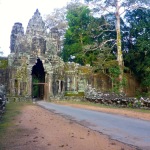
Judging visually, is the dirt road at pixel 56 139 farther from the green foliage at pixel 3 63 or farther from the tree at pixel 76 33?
the tree at pixel 76 33

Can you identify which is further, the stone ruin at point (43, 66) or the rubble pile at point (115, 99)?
the stone ruin at point (43, 66)

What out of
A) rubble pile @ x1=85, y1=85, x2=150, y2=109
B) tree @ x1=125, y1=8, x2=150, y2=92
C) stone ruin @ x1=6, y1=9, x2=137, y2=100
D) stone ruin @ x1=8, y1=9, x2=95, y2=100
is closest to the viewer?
rubble pile @ x1=85, y1=85, x2=150, y2=109

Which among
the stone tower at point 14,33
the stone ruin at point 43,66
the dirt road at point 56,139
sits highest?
the stone tower at point 14,33

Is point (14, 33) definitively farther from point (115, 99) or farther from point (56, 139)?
point (56, 139)

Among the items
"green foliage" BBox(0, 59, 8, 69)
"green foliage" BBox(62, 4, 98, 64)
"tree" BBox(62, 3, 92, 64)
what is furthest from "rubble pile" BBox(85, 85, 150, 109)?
"tree" BBox(62, 3, 92, 64)

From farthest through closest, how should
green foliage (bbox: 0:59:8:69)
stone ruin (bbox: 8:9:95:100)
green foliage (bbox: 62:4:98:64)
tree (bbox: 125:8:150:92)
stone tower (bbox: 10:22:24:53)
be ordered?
green foliage (bbox: 62:4:98:64)
tree (bbox: 125:8:150:92)
stone tower (bbox: 10:22:24:53)
green foliage (bbox: 0:59:8:69)
stone ruin (bbox: 8:9:95:100)

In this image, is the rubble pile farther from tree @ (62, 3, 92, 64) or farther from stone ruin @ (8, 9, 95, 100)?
tree @ (62, 3, 92, 64)

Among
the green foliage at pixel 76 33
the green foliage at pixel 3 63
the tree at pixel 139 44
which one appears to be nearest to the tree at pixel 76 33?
the green foliage at pixel 76 33

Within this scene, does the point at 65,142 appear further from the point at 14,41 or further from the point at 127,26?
the point at 127,26

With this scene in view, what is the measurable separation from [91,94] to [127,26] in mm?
14124

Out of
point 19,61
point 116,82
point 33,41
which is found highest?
point 33,41

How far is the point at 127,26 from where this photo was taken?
38.9 m

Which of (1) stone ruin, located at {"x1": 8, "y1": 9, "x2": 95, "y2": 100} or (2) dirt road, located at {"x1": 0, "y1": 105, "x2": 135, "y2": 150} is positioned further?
(1) stone ruin, located at {"x1": 8, "y1": 9, "x2": 95, "y2": 100}

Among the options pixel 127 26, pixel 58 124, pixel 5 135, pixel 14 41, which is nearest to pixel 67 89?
pixel 14 41
